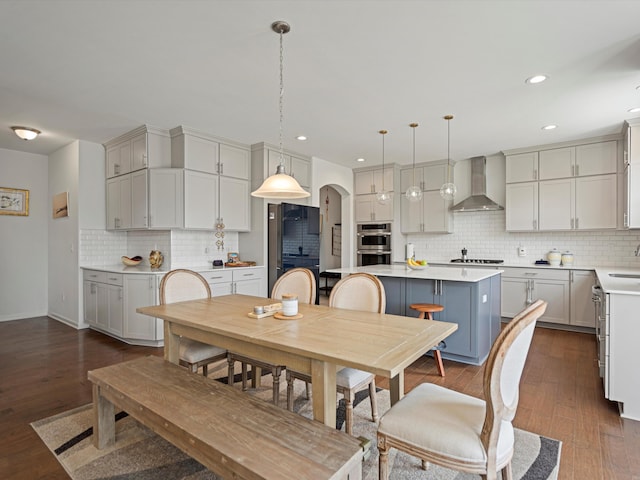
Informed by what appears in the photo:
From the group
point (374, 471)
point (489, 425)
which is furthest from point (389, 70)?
point (374, 471)

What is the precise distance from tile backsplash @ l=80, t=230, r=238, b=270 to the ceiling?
141cm

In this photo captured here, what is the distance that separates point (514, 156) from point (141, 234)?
5.75 meters

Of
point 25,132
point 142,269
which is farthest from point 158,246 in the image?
point 25,132

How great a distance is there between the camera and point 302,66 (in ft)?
9.23

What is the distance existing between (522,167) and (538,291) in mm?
1900

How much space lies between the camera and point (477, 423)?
4.56 ft

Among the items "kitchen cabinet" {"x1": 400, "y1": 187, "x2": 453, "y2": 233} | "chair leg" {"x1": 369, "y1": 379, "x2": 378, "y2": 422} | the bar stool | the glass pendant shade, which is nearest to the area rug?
"chair leg" {"x1": 369, "y1": 379, "x2": 378, "y2": 422}

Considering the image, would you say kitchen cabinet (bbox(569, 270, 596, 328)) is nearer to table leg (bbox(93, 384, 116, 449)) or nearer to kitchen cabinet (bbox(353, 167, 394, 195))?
kitchen cabinet (bbox(353, 167, 394, 195))

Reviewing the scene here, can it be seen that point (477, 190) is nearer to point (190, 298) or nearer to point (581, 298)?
point (581, 298)

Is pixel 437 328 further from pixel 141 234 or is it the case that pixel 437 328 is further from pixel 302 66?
pixel 141 234

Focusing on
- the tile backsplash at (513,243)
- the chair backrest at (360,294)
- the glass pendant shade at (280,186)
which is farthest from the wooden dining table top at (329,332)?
the tile backsplash at (513,243)

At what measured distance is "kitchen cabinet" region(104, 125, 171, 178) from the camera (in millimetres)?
4336

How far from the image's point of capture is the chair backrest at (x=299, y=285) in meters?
2.89

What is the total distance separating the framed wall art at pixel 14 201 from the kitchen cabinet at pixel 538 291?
754 cm
